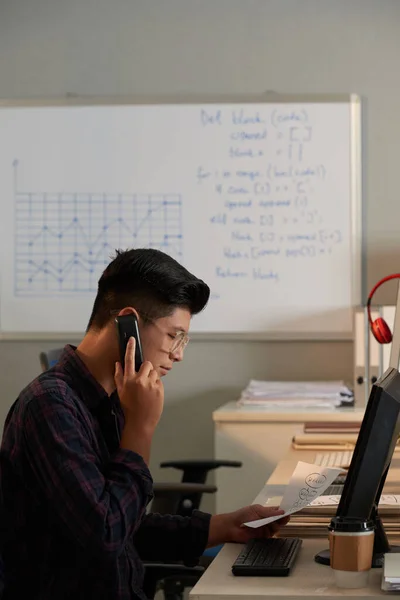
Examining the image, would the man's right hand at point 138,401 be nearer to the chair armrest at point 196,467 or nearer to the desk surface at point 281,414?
the chair armrest at point 196,467

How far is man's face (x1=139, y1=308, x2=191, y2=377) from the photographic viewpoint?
159 centimetres

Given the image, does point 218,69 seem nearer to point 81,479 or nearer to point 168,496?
point 168,496

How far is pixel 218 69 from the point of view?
374cm

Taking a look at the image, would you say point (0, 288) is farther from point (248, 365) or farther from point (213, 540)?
point (213, 540)

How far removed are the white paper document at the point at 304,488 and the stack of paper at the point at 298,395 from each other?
156 centimetres

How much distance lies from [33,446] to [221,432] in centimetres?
187

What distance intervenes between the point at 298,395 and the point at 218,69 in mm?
1389

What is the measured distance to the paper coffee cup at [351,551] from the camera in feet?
4.29

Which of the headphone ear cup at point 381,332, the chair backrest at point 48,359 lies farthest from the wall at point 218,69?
the chair backrest at point 48,359

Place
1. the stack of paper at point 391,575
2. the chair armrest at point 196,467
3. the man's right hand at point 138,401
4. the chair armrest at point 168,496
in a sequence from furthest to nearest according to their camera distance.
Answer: the chair armrest at point 196,467, the chair armrest at point 168,496, the man's right hand at point 138,401, the stack of paper at point 391,575

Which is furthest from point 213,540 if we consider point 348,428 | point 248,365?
point 248,365

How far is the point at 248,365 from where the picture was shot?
12.2 ft

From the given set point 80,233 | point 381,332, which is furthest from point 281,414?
point 80,233

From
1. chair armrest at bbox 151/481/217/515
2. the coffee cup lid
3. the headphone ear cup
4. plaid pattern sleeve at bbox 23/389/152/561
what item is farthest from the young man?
the headphone ear cup
